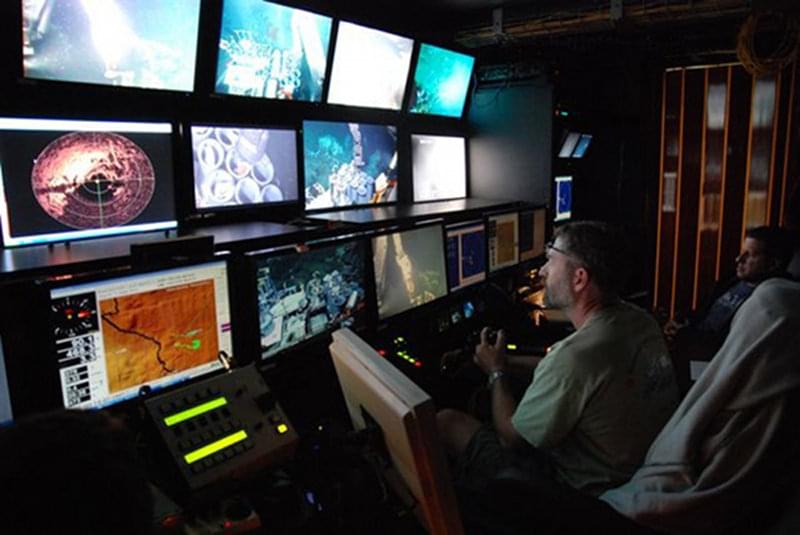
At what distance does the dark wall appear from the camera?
3.80 meters

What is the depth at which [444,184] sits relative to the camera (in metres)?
3.89

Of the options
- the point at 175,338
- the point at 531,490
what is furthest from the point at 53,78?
the point at 531,490

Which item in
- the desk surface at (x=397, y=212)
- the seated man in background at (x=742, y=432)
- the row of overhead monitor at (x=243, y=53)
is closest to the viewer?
the seated man in background at (x=742, y=432)

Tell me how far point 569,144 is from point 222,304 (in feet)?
10.4

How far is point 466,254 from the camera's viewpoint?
306cm

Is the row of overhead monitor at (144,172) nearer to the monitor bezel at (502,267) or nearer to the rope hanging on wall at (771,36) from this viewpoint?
the monitor bezel at (502,267)

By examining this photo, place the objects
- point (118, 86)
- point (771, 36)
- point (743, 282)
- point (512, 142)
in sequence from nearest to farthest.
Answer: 1. point (118, 86)
2. point (743, 282)
3. point (512, 142)
4. point (771, 36)

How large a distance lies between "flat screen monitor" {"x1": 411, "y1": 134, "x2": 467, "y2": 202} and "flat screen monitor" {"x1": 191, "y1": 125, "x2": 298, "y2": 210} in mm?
1212

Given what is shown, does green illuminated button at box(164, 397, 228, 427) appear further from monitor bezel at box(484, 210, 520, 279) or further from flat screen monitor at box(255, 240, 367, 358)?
monitor bezel at box(484, 210, 520, 279)

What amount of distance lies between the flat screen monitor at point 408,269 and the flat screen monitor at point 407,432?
1359 millimetres

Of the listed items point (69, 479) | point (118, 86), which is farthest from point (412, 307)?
point (69, 479)

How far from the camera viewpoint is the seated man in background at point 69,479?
510 mm

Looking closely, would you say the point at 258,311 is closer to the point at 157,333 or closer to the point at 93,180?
the point at 157,333

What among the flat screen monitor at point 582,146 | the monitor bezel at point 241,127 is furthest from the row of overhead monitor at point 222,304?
the flat screen monitor at point 582,146
